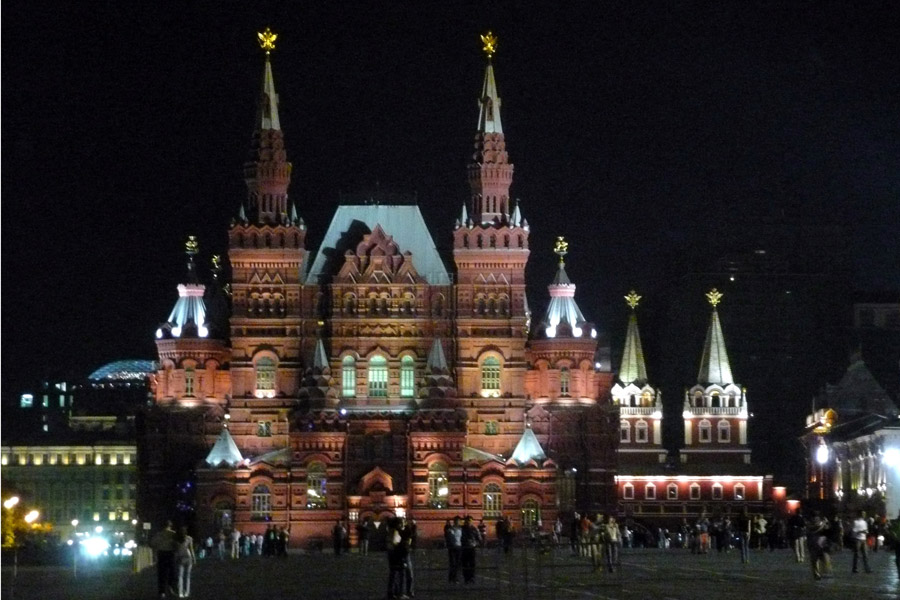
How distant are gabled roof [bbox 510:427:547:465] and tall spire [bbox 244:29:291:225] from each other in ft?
65.3

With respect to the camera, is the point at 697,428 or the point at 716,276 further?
the point at 716,276

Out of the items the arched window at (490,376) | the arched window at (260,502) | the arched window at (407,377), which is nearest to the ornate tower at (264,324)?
the arched window at (260,502)

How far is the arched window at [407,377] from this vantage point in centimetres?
11962

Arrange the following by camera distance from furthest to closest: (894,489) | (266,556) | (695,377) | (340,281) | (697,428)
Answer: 1. (695,377)
2. (697,428)
3. (340,281)
4. (894,489)
5. (266,556)

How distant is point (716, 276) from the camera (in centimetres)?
18150

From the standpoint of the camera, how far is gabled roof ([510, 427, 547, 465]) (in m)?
116

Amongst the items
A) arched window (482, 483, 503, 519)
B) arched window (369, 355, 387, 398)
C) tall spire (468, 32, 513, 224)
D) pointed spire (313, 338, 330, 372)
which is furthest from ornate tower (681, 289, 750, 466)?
pointed spire (313, 338, 330, 372)

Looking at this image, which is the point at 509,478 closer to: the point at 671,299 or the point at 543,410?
the point at 543,410

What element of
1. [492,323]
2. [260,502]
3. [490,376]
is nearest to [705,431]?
[490,376]

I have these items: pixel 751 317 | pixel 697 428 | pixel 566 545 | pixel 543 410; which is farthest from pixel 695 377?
pixel 566 545

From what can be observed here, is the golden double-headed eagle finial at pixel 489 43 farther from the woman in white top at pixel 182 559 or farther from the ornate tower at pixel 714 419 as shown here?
the woman in white top at pixel 182 559

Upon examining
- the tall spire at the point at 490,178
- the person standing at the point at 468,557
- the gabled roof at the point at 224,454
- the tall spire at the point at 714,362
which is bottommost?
the person standing at the point at 468,557

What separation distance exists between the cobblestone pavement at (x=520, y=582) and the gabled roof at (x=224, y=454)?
4276 cm

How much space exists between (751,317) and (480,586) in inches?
5099
